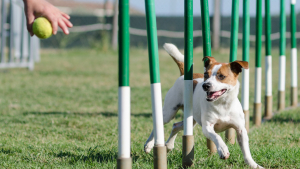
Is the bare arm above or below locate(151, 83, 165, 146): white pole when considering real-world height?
above

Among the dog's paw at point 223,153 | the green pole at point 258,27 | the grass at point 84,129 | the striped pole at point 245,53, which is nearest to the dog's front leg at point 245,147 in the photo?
the grass at point 84,129

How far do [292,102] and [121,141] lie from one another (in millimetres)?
4986

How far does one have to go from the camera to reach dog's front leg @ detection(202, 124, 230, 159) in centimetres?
310

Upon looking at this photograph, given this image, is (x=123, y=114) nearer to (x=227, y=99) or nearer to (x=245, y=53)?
(x=227, y=99)

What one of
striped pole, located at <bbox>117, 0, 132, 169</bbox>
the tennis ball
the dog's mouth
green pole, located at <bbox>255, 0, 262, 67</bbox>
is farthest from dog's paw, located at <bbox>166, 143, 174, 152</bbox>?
green pole, located at <bbox>255, 0, 262, 67</bbox>

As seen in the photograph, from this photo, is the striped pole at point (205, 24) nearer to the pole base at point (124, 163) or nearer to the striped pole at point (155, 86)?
the striped pole at point (155, 86)

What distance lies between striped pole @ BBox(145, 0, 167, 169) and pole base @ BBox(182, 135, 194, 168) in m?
0.30

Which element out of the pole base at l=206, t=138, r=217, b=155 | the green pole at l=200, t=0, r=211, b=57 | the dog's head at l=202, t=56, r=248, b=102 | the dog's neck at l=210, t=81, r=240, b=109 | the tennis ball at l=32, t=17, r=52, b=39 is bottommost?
the pole base at l=206, t=138, r=217, b=155

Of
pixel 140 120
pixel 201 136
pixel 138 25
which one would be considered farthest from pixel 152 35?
pixel 138 25

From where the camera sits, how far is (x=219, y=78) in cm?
343

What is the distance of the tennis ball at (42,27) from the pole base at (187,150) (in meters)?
1.37

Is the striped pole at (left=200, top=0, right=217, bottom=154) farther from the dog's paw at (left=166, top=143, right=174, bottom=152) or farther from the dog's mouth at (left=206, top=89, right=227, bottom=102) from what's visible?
the dog's mouth at (left=206, top=89, right=227, bottom=102)

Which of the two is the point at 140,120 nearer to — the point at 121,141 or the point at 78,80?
the point at 121,141

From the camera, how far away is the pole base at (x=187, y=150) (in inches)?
128
